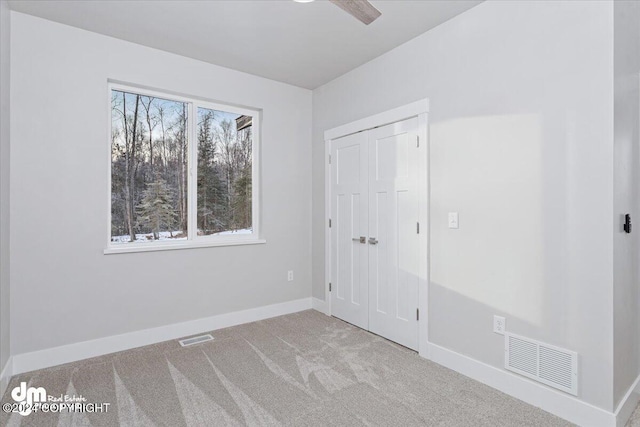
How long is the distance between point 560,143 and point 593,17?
695mm

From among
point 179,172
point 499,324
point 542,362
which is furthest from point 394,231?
point 179,172

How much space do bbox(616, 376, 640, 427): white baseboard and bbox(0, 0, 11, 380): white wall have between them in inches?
150

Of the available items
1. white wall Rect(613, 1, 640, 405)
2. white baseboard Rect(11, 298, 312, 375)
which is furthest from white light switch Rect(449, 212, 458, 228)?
white baseboard Rect(11, 298, 312, 375)

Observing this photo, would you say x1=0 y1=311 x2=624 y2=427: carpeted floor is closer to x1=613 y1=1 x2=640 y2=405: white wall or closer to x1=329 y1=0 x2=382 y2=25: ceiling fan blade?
x1=613 y1=1 x2=640 y2=405: white wall

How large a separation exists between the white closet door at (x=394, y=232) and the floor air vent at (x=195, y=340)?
157cm

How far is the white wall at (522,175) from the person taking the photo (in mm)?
1924

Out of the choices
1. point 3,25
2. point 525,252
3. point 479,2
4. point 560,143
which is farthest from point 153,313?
point 479,2

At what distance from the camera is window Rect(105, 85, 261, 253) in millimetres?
3162

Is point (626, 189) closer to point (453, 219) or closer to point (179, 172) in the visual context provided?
point (453, 219)

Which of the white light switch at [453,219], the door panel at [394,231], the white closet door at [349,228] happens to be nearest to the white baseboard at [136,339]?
the white closet door at [349,228]

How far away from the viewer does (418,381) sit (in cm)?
246

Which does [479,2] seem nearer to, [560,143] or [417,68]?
[417,68]

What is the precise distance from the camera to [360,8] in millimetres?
1590

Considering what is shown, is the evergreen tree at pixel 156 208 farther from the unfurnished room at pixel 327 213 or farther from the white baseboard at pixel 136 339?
the white baseboard at pixel 136 339
